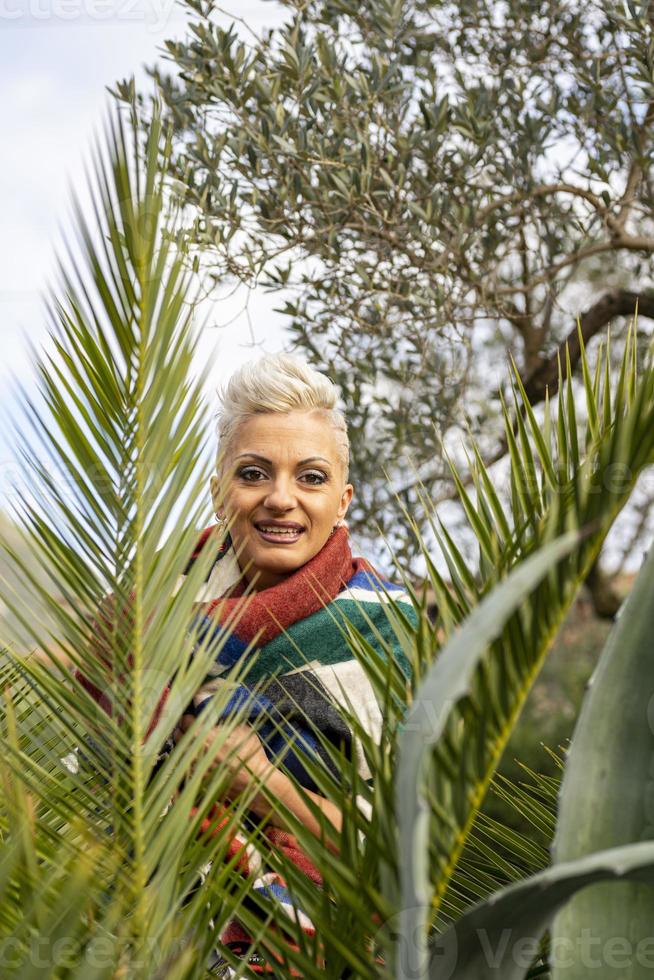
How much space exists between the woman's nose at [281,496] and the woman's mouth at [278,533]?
0.16 feet

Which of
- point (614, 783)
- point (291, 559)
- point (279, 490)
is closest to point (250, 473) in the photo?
point (279, 490)

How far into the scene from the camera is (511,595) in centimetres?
75

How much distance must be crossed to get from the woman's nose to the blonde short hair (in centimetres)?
14

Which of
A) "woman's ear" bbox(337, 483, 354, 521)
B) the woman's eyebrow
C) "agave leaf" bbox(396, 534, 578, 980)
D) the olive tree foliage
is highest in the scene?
the olive tree foliage

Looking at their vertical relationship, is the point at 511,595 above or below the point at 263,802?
below

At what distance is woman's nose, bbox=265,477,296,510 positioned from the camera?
2.07 m

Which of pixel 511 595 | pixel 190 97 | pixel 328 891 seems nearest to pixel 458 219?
pixel 190 97

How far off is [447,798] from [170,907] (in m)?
0.37

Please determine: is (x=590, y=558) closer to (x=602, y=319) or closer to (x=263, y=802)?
(x=263, y=802)

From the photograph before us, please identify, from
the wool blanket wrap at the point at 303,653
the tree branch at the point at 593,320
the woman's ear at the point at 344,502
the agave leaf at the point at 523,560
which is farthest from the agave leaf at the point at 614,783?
the tree branch at the point at 593,320

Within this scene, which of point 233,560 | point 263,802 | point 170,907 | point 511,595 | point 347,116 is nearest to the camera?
point 511,595

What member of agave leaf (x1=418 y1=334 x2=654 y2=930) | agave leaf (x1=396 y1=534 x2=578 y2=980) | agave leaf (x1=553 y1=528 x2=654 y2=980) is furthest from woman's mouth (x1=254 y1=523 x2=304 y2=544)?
agave leaf (x1=396 y1=534 x2=578 y2=980)

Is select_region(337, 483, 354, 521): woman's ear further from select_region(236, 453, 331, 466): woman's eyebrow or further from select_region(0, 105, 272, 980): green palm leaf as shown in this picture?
select_region(0, 105, 272, 980): green palm leaf

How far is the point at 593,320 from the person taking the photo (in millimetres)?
4500
